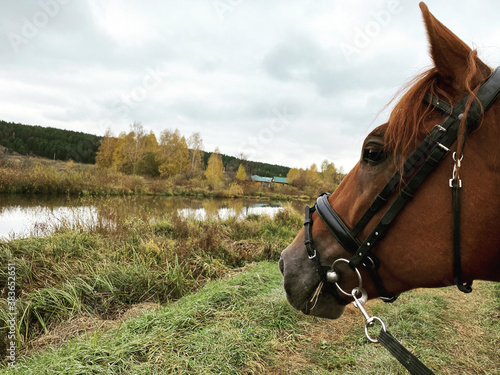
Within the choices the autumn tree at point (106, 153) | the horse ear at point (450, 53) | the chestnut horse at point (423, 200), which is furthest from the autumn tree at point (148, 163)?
the horse ear at point (450, 53)

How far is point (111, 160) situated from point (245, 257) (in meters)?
52.1

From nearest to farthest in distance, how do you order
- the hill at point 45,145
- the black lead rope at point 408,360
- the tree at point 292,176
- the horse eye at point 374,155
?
the black lead rope at point 408,360
the horse eye at point 374,155
the hill at point 45,145
the tree at point 292,176

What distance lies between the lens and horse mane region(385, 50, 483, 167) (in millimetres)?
1327

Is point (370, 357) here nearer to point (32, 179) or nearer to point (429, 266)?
point (429, 266)

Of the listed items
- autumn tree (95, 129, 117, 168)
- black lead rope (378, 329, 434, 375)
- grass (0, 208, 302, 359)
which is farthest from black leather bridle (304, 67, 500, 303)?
autumn tree (95, 129, 117, 168)

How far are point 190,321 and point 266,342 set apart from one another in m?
1.12

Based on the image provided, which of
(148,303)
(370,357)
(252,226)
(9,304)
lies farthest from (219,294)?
(252,226)

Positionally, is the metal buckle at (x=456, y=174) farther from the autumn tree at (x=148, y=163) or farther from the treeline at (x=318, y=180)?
the autumn tree at (x=148, y=163)

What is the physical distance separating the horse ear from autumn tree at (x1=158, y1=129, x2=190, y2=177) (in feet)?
161

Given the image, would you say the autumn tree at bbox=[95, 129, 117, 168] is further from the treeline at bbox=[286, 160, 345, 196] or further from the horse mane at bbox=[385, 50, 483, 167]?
the horse mane at bbox=[385, 50, 483, 167]

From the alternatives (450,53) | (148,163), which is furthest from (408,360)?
(148,163)

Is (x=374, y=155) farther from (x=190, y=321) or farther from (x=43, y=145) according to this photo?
(x=43, y=145)

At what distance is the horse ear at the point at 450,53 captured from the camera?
4.19ft

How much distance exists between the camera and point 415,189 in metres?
1.33
